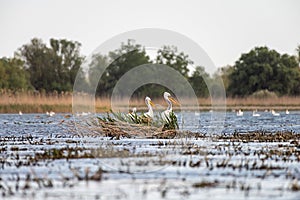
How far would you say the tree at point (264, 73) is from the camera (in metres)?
57.0

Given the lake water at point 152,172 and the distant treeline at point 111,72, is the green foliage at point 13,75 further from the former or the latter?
the lake water at point 152,172

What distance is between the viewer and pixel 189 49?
18.3 metres

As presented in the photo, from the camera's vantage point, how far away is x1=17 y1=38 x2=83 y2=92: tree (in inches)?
2511

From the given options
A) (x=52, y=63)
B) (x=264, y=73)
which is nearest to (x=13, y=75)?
(x=52, y=63)

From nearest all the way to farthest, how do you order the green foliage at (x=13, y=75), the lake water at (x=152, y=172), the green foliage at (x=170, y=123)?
the lake water at (x=152, y=172) → the green foliage at (x=170, y=123) → the green foliage at (x=13, y=75)

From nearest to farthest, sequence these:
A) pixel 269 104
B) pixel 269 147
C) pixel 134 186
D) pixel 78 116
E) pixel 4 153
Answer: pixel 134 186, pixel 4 153, pixel 269 147, pixel 78 116, pixel 269 104

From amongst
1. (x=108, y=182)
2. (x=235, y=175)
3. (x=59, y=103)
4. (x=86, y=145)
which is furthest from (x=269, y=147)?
(x=59, y=103)

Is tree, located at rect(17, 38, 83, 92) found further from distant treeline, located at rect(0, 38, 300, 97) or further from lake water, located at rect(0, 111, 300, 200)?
lake water, located at rect(0, 111, 300, 200)

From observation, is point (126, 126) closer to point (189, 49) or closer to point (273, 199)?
point (189, 49)

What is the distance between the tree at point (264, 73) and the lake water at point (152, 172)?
42.4 meters

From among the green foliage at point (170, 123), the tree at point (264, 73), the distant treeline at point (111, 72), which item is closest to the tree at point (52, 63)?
the distant treeline at point (111, 72)

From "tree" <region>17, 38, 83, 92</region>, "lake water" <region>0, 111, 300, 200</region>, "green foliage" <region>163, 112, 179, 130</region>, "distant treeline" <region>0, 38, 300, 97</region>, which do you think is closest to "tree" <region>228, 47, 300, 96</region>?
"distant treeline" <region>0, 38, 300, 97</region>

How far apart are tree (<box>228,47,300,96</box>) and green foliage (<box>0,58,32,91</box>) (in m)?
17.7

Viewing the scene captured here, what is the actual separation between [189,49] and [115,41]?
6.52 ft
